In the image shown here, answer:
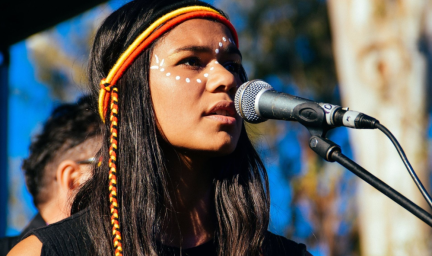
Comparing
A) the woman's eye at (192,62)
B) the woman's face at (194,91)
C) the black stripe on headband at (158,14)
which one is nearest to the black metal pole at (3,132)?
the black stripe on headband at (158,14)

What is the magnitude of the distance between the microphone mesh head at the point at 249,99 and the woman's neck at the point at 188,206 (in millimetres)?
385

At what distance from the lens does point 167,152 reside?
232 cm

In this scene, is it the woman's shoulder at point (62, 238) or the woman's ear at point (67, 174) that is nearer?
the woman's shoulder at point (62, 238)

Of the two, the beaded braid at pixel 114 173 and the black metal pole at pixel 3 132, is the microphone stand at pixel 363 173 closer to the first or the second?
the beaded braid at pixel 114 173

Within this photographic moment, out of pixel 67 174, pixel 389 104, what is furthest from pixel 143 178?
pixel 389 104

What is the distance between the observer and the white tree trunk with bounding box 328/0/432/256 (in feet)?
17.7

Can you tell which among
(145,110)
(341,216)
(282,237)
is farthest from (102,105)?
(341,216)

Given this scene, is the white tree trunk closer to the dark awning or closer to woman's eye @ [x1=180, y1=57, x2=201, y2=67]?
the dark awning

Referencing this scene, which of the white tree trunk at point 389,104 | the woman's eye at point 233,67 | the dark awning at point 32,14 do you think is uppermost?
the white tree trunk at point 389,104

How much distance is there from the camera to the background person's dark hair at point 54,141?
338 cm

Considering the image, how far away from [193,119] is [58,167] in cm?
149

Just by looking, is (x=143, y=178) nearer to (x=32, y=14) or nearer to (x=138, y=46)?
(x=138, y=46)

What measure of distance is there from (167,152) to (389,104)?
391cm

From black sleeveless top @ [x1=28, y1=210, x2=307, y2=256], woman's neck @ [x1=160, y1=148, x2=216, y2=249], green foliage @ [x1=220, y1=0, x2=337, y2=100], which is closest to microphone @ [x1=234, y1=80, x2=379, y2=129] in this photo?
woman's neck @ [x1=160, y1=148, x2=216, y2=249]
